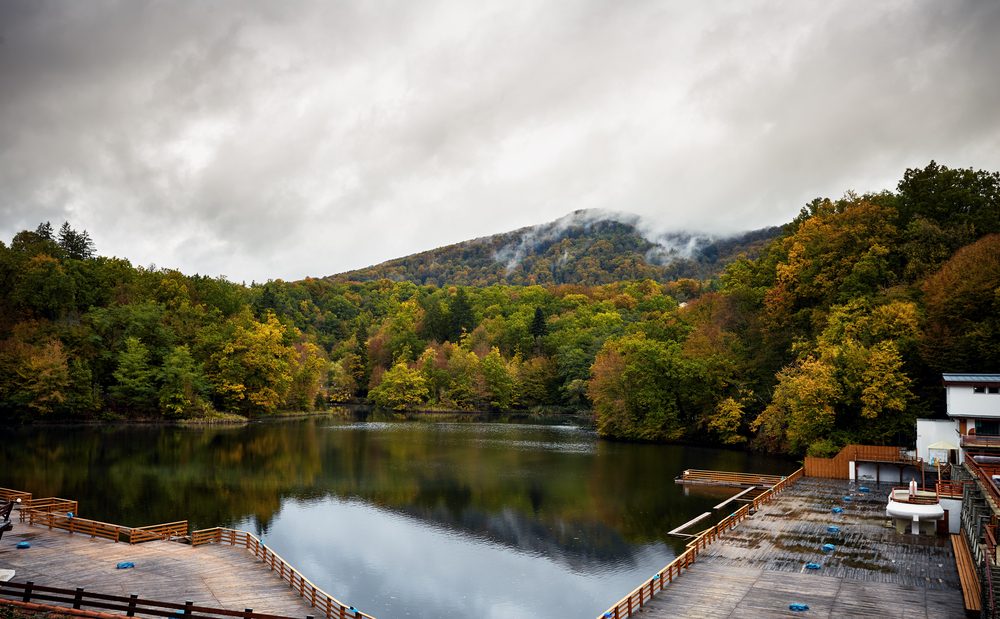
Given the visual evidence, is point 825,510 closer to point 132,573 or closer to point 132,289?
point 132,573

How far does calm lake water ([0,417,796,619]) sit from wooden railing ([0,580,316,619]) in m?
6.24

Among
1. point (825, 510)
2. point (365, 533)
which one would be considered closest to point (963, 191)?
point (825, 510)

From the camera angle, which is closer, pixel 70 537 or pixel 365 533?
pixel 70 537

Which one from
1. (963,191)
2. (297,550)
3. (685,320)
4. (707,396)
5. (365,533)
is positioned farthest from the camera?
(685,320)

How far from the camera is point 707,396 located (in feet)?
206

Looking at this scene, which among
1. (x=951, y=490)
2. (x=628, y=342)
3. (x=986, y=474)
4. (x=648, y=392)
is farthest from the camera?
(x=628, y=342)

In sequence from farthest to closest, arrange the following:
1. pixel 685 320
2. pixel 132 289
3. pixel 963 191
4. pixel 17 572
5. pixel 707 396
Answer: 1. pixel 132 289
2. pixel 685 320
3. pixel 707 396
4. pixel 963 191
5. pixel 17 572

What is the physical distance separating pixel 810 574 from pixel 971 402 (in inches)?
789

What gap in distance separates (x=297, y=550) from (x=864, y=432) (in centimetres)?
3497

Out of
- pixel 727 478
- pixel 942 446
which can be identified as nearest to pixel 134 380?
pixel 727 478

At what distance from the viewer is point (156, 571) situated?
22312 millimetres

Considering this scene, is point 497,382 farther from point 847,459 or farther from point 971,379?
point 971,379

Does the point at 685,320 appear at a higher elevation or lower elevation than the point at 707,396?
higher

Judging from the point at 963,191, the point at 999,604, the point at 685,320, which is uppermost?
the point at 963,191
